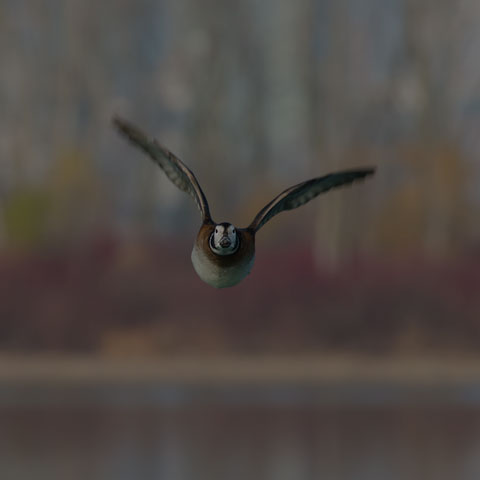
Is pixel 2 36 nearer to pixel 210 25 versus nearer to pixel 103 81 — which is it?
pixel 103 81

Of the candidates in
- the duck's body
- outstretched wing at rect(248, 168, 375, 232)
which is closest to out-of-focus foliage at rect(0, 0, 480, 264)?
outstretched wing at rect(248, 168, 375, 232)

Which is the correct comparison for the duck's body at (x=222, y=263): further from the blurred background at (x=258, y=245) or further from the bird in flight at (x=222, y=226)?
the blurred background at (x=258, y=245)

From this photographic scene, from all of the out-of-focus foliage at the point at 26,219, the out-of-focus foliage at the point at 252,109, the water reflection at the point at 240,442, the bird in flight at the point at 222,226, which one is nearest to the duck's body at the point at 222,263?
the bird in flight at the point at 222,226

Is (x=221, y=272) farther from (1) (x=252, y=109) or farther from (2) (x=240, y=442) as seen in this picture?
(1) (x=252, y=109)

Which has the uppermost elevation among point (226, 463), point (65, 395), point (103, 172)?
point (103, 172)

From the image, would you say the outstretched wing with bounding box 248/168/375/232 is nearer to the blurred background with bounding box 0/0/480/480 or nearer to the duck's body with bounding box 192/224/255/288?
the duck's body with bounding box 192/224/255/288

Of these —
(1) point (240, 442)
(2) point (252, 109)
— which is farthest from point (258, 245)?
(1) point (240, 442)

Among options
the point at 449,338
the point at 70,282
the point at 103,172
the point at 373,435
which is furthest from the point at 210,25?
the point at 373,435
